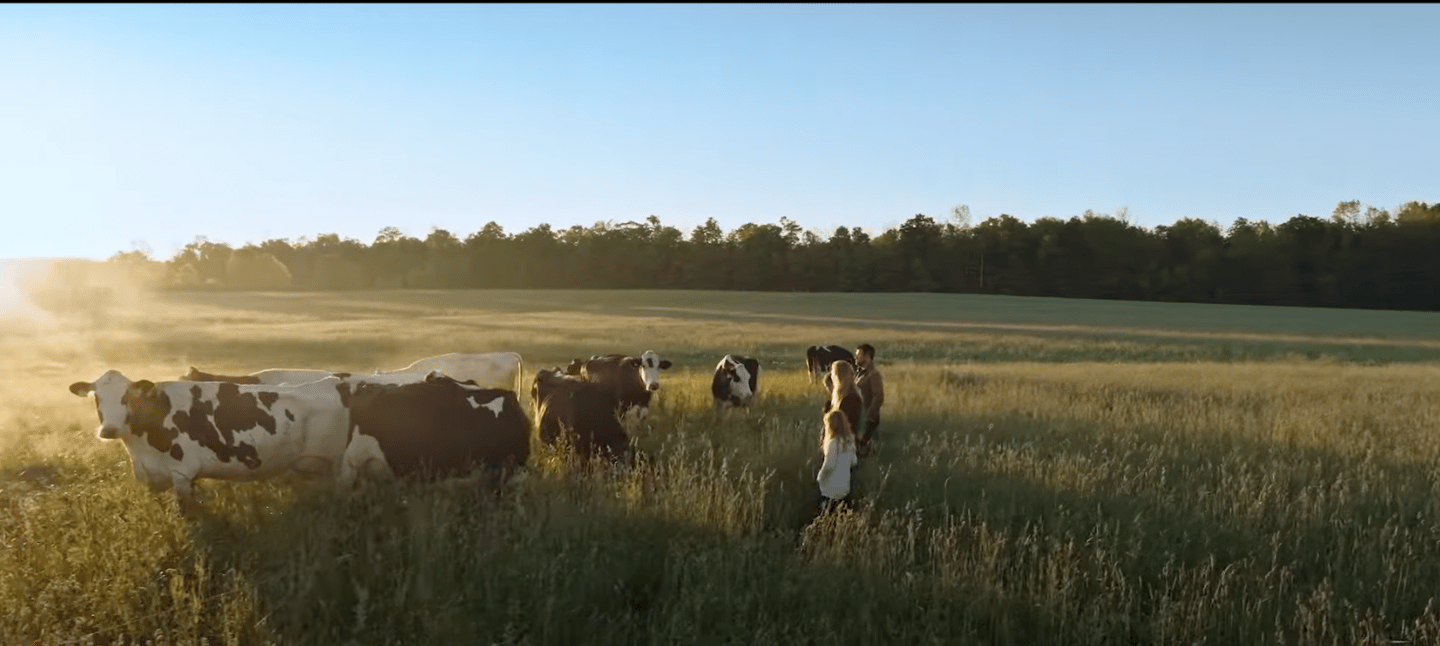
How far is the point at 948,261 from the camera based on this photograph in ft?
295

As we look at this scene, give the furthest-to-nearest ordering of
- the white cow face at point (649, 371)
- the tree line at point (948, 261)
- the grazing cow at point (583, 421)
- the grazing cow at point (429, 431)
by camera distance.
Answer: the tree line at point (948, 261)
the white cow face at point (649, 371)
the grazing cow at point (583, 421)
the grazing cow at point (429, 431)

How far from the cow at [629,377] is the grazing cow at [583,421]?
2228mm

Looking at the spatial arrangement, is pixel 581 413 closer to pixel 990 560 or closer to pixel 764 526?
pixel 764 526

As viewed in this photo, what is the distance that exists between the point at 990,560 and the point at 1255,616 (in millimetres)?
1745

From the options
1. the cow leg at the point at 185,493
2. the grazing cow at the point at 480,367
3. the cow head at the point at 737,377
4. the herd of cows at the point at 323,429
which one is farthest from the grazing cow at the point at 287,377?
the cow head at the point at 737,377

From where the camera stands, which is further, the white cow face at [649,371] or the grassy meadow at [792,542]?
the white cow face at [649,371]

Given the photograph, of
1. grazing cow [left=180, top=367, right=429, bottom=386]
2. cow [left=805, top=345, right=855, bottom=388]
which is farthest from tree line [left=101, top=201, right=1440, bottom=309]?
grazing cow [left=180, top=367, right=429, bottom=386]

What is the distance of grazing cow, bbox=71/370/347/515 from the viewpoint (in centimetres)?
750

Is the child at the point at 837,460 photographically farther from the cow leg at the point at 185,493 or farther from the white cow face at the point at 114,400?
the white cow face at the point at 114,400

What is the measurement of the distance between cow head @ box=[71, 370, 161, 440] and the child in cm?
640

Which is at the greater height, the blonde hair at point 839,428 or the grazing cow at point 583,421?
the blonde hair at point 839,428

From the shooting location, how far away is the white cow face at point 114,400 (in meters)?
7.36

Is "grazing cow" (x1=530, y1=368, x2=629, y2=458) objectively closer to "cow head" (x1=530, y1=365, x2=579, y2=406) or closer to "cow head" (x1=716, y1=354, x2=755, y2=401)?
"cow head" (x1=530, y1=365, x2=579, y2=406)

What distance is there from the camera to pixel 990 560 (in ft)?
18.9
